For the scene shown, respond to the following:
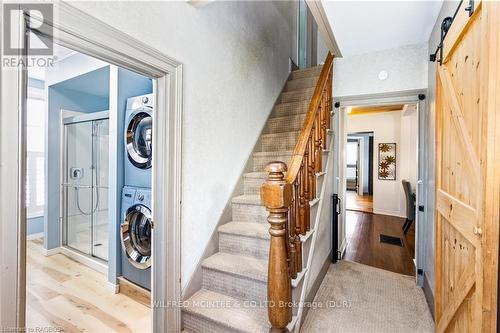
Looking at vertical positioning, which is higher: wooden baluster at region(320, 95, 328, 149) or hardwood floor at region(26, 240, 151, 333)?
wooden baluster at region(320, 95, 328, 149)

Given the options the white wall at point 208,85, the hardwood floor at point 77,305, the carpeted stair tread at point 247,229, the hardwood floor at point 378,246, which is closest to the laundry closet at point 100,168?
the hardwood floor at point 77,305

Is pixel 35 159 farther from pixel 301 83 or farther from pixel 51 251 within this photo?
pixel 301 83

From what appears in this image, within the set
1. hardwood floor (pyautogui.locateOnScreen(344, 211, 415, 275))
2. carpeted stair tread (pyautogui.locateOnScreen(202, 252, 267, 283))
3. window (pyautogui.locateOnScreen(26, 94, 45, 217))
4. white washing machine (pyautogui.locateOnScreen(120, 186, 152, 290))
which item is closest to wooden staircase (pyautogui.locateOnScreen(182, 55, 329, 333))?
carpeted stair tread (pyautogui.locateOnScreen(202, 252, 267, 283))

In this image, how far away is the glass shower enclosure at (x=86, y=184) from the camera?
11.0ft

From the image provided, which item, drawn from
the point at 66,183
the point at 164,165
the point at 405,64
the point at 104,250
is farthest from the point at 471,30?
the point at 66,183

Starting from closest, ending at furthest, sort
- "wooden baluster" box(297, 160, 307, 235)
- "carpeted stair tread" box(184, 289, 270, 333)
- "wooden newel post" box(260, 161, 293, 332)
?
"wooden newel post" box(260, 161, 293, 332)
"carpeted stair tread" box(184, 289, 270, 333)
"wooden baluster" box(297, 160, 307, 235)

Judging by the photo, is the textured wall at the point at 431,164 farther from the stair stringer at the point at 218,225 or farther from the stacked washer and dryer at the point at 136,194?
the stacked washer and dryer at the point at 136,194

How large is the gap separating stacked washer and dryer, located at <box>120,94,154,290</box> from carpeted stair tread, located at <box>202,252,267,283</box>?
0.84 m

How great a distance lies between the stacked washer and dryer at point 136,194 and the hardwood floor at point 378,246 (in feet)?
8.91

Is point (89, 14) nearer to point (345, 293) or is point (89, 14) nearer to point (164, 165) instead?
point (164, 165)

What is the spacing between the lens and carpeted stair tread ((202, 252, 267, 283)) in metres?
1.77

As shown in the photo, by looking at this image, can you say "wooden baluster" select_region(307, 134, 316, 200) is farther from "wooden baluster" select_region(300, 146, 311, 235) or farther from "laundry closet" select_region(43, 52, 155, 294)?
"laundry closet" select_region(43, 52, 155, 294)

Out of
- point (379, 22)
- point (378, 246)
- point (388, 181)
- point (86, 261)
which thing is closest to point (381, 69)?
point (379, 22)

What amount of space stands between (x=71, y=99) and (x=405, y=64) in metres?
4.84
